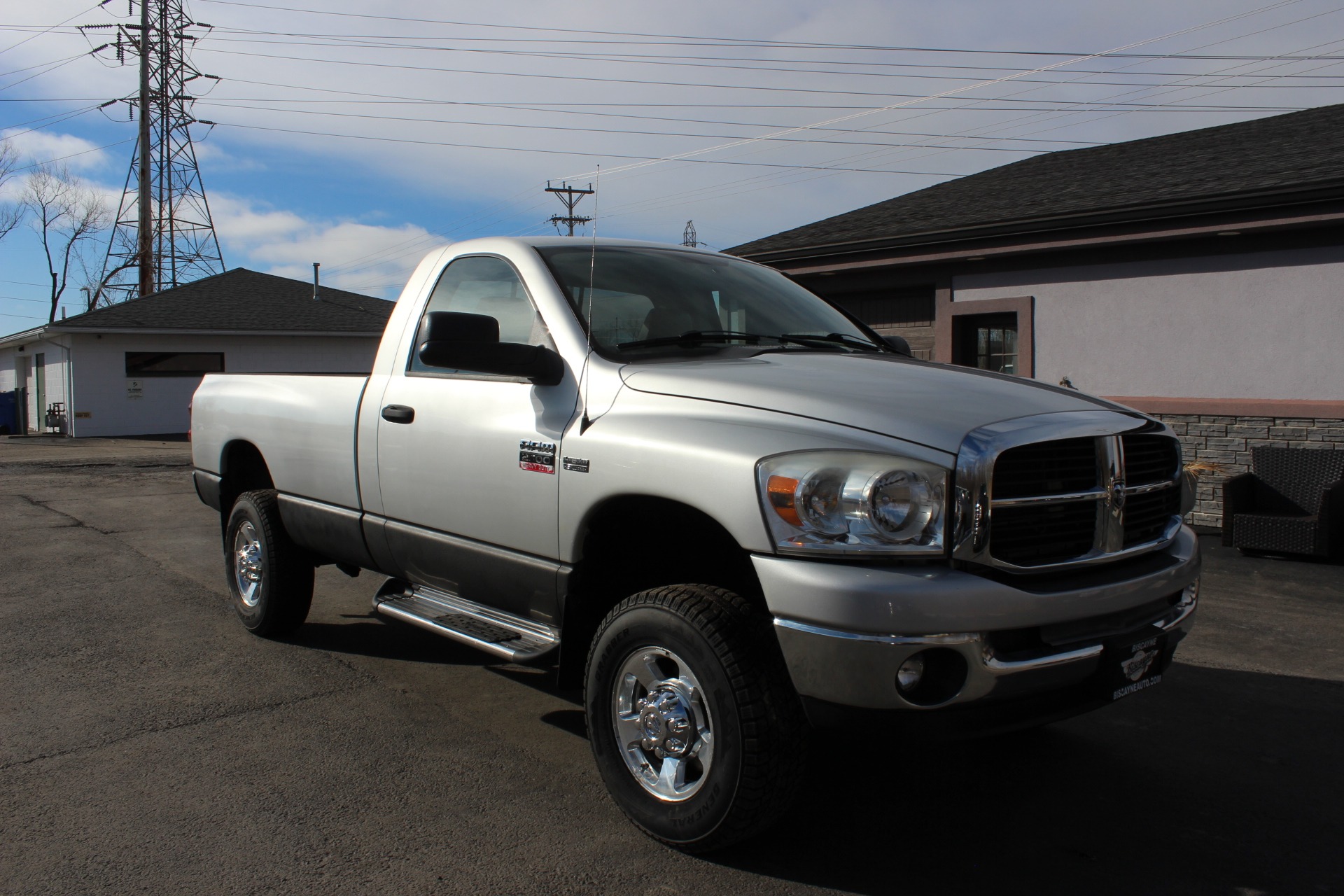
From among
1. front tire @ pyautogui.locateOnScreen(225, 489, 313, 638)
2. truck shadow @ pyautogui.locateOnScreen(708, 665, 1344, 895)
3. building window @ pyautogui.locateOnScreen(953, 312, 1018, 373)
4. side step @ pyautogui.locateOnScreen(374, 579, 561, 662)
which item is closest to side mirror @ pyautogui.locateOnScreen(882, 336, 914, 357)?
truck shadow @ pyautogui.locateOnScreen(708, 665, 1344, 895)

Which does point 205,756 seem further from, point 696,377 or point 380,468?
point 696,377

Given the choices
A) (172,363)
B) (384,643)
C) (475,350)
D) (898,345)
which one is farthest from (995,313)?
(172,363)

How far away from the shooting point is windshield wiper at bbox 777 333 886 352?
4.12m

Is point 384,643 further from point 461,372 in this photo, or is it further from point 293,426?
point 461,372

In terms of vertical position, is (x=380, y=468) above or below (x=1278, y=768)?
above

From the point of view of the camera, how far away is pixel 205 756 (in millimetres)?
3959

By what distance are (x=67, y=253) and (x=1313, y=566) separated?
62.3 meters

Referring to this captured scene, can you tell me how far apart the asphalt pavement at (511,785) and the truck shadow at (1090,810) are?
0.04 ft

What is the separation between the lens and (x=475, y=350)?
3559 millimetres

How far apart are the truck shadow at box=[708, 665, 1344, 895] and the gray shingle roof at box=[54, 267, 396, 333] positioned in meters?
24.7

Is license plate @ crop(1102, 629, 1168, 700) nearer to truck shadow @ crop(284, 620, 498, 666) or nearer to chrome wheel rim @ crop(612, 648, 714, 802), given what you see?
chrome wheel rim @ crop(612, 648, 714, 802)

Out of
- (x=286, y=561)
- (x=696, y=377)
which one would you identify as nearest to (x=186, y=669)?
(x=286, y=561)

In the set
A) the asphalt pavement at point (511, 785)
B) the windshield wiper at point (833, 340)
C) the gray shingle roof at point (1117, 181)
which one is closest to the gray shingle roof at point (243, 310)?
the gray shingle roof at point (1117, 181)

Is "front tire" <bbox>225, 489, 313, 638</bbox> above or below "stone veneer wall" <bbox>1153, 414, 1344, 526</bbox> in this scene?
below
